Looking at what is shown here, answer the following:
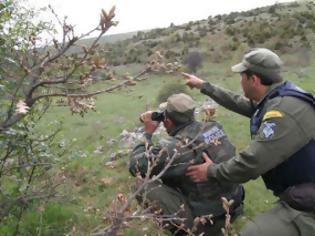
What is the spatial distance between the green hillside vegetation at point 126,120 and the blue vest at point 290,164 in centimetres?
80

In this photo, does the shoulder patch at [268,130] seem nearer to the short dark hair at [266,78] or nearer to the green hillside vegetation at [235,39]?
the short dark hair at [266,78]

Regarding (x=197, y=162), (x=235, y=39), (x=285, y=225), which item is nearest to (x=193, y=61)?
(x=235, y=39)

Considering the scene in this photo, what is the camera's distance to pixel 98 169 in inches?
328

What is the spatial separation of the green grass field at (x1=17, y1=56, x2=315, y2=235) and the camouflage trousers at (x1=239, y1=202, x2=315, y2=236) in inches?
45.1

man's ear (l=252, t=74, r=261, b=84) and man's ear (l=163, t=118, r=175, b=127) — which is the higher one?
man's ear (l=252, t=74, r=261, b=84)

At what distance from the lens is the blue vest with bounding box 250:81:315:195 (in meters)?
3.78

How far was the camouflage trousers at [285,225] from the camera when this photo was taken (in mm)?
3838

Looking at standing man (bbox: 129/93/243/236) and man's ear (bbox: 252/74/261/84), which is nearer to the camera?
man's ear (bbox: 252/74/261/84)

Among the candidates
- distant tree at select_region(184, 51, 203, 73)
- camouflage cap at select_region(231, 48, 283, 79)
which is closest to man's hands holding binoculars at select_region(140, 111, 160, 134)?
camouflage cap at select_region(231, 48, 283, 79)

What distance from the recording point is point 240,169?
3.89 meters

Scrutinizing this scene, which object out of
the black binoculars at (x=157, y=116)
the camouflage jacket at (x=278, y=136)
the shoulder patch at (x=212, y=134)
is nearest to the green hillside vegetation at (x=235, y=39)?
the black binoculars at (x=157, y=116)

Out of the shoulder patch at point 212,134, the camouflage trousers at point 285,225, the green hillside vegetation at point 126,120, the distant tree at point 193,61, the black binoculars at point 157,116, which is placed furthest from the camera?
the distant tree at point 193,61

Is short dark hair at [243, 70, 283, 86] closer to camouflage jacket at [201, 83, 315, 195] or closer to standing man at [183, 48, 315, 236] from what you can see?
standing man at [183, 48, 315, 236]

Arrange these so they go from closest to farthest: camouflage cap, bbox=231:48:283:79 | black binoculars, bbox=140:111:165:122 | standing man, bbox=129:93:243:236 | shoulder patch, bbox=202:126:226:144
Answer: camouflage cap, bbox=231:48:283:79 → shoulder patch, bbox=202:126:226:144 → standing man, bbox=129:93:243:236 → black binoculars, bbox=140:111:165:122
